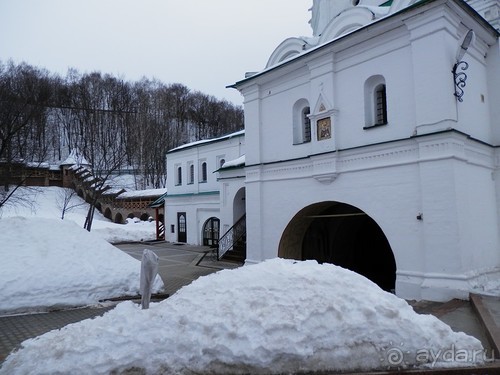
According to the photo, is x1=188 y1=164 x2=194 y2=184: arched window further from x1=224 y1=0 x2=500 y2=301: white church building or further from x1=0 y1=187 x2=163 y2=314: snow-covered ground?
x1=0 y1=187 x2=163 y2=314: snow-covered ground

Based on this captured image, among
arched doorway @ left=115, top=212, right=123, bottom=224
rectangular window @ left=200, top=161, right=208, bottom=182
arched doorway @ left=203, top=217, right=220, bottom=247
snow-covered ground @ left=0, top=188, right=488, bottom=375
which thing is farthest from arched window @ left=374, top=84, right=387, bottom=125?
arched doorway @ left=115, top=212, right=123, bottom=224

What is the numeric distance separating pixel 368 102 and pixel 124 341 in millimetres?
9353

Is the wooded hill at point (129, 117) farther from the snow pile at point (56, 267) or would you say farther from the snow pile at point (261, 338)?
the snow pile at point (261, 338)

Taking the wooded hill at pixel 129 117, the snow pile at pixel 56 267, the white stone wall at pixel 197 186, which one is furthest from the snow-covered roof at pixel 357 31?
the wooded hill at pixel 129 117

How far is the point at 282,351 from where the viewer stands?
4.80 m

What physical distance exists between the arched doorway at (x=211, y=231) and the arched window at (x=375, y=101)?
49.6 feet

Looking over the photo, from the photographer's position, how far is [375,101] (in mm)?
11656

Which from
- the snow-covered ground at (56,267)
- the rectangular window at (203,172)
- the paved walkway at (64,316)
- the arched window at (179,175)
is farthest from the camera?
the arched window at (179,175)

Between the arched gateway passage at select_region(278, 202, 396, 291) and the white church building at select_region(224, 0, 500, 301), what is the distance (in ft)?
0.26

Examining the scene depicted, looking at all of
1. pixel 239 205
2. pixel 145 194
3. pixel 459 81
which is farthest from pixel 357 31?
pixel 145 194

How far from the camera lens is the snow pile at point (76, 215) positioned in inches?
1208

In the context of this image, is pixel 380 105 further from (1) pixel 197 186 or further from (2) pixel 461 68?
(1) pixel 197 186

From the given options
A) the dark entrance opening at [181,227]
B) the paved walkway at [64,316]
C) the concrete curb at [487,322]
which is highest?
the dark entrance opening at [181,227]

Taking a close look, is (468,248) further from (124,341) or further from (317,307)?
(124,341)
